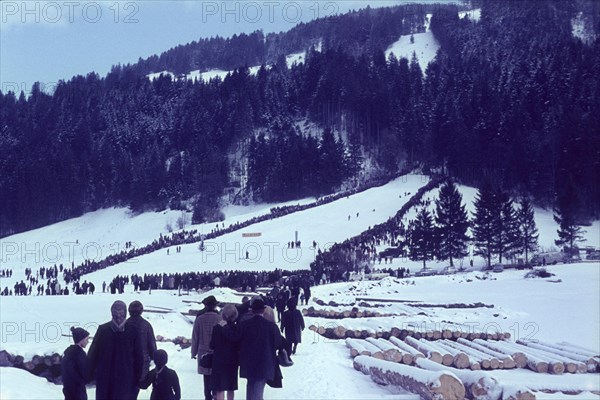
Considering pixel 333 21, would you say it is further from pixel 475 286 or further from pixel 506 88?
pixel 475 286

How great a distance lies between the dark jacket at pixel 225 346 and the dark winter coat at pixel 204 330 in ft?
2.94

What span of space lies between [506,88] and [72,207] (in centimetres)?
5511

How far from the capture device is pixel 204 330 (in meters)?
7.96

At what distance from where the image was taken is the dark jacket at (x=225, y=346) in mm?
6875

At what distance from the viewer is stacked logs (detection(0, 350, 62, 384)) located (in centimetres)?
1019

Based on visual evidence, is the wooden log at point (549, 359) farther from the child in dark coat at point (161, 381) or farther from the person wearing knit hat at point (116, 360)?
the person wearing knit hat at point (116, 360)

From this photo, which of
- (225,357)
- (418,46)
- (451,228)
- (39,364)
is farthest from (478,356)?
(418,46)

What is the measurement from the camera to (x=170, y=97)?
10450 centimetres

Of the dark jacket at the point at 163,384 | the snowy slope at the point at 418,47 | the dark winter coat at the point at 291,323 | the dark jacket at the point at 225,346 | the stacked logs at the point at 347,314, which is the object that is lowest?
the stacked logs at the point at 347,314

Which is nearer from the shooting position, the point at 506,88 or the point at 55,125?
the point at 506,88

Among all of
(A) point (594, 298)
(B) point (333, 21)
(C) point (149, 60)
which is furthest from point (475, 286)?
(C) point (149, 60)

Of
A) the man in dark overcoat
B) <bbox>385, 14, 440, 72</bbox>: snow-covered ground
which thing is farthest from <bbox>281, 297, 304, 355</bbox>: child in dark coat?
<bbox>385, 14, 440, 72</bbox>: snow-covered ground

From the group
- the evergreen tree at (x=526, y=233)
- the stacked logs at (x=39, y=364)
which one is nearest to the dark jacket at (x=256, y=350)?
the stacked logs at (x=39, y=364)

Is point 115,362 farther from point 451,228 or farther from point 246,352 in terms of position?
point 451,228
